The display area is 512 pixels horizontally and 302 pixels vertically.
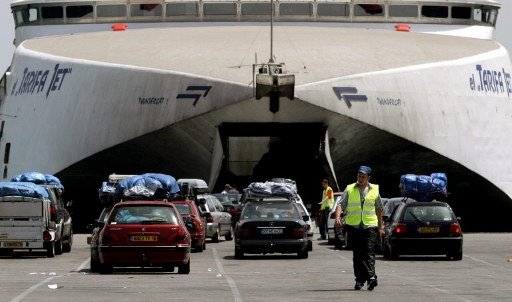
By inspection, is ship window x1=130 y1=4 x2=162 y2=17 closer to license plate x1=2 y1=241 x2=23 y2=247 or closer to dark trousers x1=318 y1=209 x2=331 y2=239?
dark trousers x1=318 y1=209 x2=331 y2=239

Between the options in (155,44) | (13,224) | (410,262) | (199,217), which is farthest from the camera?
(155,44)

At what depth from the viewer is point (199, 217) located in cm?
3334

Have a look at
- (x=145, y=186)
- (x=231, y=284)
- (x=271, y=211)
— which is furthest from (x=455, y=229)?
(x=231, y=284)

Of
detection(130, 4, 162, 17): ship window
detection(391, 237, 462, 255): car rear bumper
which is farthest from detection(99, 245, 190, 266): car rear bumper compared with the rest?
detection(130, 4, 162, 17): ship window

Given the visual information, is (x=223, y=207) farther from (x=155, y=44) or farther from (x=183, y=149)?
(x=155, y=44)

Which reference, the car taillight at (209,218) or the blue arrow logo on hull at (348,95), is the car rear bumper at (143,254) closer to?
the car taillight at (209,218)

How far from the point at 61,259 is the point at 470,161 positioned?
17720 mm

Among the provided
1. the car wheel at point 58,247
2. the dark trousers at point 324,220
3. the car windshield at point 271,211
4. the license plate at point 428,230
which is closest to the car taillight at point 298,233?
the car windshield at point 271,211

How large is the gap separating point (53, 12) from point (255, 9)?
7.97 meters

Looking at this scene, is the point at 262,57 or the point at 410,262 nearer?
the point at 410,262

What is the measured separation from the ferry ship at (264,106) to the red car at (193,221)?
751 cm

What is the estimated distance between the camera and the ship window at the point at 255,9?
5434 centimetres

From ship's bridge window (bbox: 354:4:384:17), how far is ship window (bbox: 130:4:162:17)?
719 centimetres

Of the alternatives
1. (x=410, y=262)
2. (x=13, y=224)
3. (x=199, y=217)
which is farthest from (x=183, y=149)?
(x=410, y=262)
